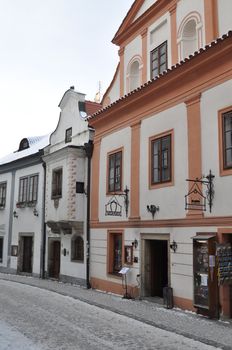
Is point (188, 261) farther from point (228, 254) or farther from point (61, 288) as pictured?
point (61, 288)

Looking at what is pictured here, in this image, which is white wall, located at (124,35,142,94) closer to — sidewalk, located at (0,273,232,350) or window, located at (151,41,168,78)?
window, located at (151,41,168,78)

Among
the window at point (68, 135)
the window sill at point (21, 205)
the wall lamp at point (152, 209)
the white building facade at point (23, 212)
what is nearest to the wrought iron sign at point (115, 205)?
the wall lamp at point (152, 209)

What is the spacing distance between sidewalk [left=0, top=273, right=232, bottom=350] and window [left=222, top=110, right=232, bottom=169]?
3833mm

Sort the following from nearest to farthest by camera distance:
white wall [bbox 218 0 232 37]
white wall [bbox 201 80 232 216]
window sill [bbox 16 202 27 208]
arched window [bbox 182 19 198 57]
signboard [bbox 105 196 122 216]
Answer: white wall [bbox 201 80 232 216]
white wall [bbox 218 0 232 37]
arched window [bbox 182 19 198 57]
signboard [bbox 105 196 122 216]
window sill [bbox 16 202 27 208]

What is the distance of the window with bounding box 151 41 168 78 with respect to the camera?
14.2 m

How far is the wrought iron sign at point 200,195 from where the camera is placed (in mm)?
11195

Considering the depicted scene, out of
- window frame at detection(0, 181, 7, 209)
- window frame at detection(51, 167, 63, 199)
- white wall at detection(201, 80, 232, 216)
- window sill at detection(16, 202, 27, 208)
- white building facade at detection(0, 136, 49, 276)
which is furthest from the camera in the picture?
window frame at detection(0, 181, 7, 209)

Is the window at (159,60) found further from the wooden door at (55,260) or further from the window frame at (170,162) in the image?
the wooden door at (55,260)

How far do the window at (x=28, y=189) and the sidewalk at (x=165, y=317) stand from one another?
6.91 m


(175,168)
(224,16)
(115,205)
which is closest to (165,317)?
(175,168)

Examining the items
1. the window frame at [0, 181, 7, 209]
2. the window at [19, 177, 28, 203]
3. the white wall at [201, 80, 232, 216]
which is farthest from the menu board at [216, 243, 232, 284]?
the window frame at [0, 181, 7, 209]

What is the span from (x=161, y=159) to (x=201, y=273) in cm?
385

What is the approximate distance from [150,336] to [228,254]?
2911 mm

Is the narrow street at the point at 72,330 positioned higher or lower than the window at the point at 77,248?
lower
